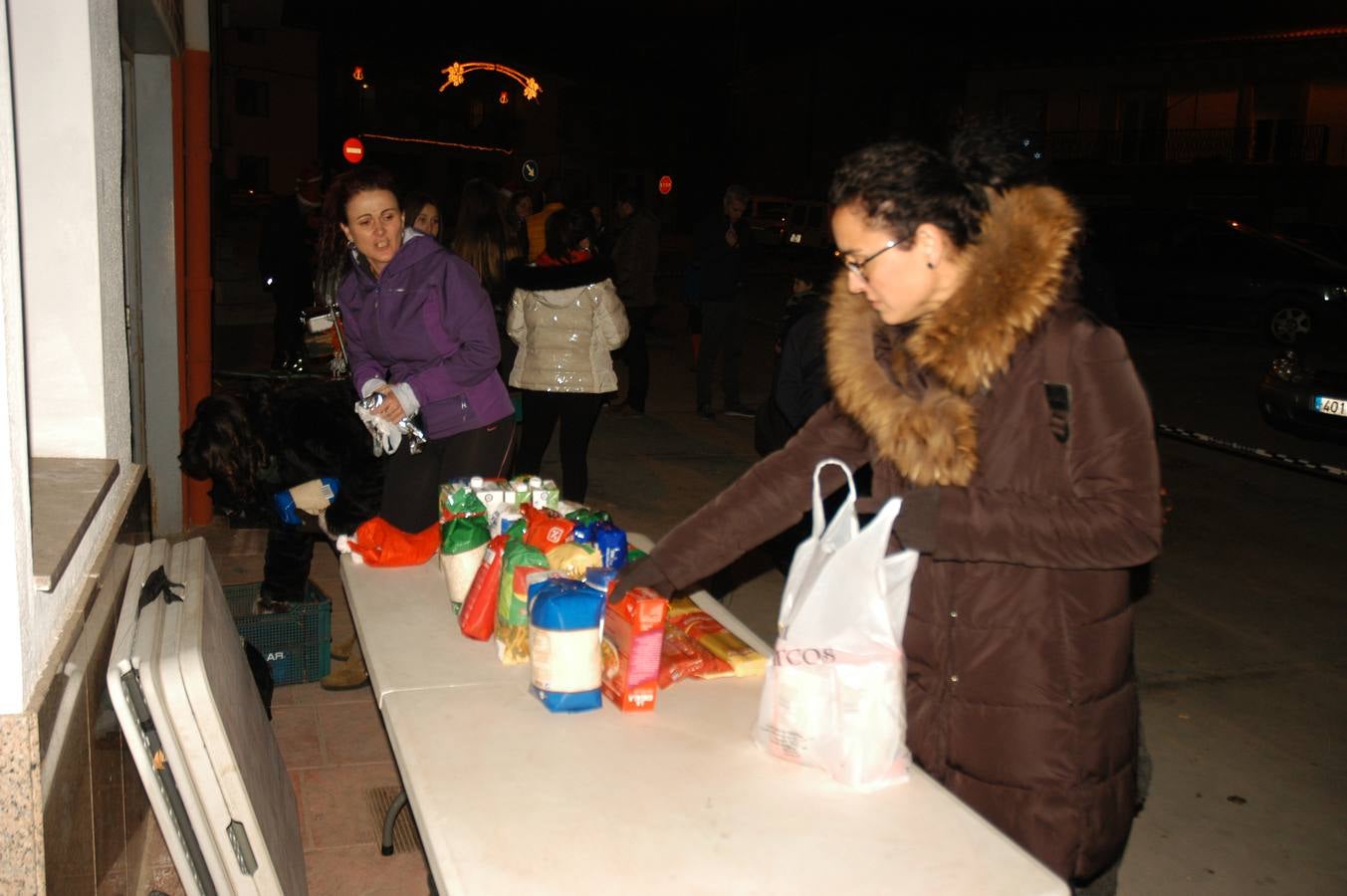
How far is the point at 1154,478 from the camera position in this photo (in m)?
2.08

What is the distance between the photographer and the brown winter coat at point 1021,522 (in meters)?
2.07

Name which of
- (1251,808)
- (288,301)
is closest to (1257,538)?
(1251,808)

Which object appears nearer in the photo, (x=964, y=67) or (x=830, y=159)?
(x=964, y=67)

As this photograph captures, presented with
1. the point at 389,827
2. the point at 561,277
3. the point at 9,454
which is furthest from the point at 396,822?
the point at 561,277

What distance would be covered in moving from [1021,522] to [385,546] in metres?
2.03

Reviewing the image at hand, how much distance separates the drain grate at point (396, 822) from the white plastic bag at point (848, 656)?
195 cm

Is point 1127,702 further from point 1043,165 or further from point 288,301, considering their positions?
point 288,301

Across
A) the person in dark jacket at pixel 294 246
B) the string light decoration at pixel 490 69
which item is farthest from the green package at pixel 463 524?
the string light decoration at pixel 490 69

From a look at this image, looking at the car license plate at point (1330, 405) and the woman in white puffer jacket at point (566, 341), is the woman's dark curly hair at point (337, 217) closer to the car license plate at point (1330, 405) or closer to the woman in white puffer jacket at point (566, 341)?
the woman in white puffer jacket at point (566, 341)

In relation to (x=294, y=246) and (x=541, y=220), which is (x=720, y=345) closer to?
(x=541, y=220)

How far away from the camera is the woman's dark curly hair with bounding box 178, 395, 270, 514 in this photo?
430 centimetres

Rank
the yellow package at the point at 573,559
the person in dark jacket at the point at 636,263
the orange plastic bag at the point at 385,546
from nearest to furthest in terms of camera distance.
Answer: the yellow package at the point at 573,559
the orange plastic bag at the point at 385,546
the person in dark jacket at the point at 636,263

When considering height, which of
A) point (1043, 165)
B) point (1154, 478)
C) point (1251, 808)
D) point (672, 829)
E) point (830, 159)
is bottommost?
point (1251, 808)

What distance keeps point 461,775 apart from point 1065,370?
1305 mm
